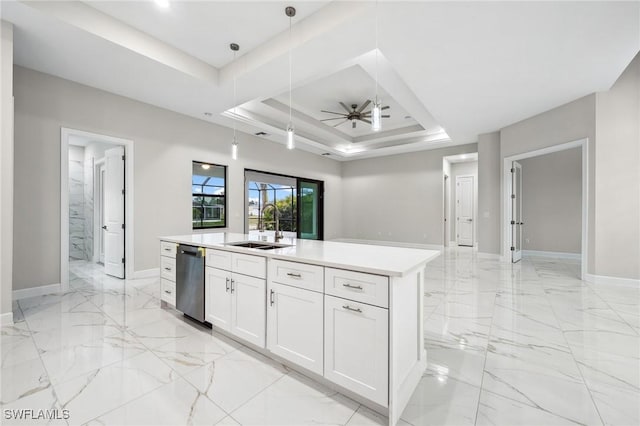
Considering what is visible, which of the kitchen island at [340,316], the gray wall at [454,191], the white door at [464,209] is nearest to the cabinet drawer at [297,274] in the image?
the kitchen island at [340,316]

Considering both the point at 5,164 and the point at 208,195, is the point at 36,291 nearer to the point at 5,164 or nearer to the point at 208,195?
the point at 5,164

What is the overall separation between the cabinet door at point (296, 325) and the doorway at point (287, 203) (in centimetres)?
403

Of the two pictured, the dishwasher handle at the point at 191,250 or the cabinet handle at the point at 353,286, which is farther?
the dishwasher handle at the point at 191,250

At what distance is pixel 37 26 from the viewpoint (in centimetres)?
267

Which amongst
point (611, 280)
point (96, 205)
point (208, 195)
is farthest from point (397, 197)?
point (96, 205)

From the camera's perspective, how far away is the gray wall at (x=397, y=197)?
24.8 feet

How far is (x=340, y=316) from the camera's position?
1595mm

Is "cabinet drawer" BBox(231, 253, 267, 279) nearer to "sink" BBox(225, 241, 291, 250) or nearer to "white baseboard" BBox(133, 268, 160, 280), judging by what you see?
"sink" BBox(225, 241, 291, 250)

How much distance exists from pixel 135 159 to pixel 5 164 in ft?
5.96

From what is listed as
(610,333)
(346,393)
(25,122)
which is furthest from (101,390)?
(610,333)

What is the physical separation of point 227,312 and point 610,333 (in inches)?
139

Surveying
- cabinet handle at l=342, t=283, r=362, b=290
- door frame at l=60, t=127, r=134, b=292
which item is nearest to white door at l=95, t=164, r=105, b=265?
door frame at l=60, t=127, r=134, b=292

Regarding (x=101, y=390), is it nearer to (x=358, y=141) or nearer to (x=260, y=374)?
(x=260, y=374)

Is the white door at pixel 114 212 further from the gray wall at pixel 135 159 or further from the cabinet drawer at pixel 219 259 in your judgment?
the cabinet drawer at pixel 219 259
